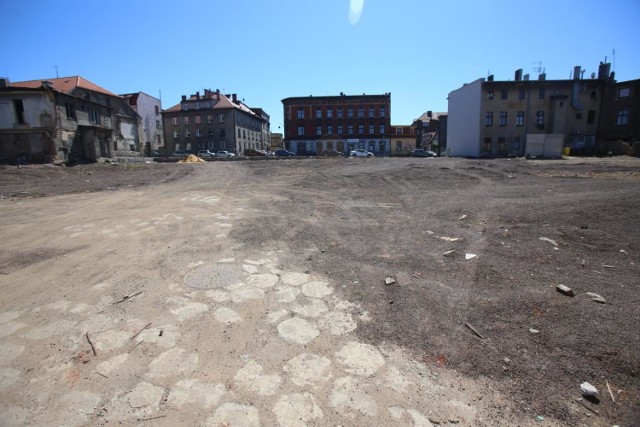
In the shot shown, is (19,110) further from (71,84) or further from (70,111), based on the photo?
(71,84)

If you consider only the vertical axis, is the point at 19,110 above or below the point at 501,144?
above

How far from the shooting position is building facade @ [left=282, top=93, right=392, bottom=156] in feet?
201

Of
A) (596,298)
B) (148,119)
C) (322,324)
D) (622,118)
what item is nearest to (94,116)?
(148,119)

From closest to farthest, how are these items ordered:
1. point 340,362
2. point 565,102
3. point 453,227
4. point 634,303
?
point 340,362
point 634,303
point 453,227
point 565,102

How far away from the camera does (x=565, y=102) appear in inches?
1706

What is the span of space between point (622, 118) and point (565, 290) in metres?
55.5

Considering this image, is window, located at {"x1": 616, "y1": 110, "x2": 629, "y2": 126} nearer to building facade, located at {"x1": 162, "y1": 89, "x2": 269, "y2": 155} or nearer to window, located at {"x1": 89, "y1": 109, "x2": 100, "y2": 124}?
building facade, located at {"x1": 162, "y1": 89, "x2": 269, "y2": 155}

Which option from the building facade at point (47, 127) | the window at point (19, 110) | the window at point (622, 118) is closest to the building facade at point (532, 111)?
the window at point (622, 118)

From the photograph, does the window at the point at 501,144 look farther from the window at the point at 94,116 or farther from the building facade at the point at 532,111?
the window at the point at 94,116

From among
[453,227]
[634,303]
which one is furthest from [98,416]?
[453,227]

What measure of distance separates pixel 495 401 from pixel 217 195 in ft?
34.0

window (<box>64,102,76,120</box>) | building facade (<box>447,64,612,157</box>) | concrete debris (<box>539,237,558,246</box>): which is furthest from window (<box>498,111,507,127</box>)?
window (<box>64,102,76,120</box>)

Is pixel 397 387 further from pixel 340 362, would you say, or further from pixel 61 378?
pixel 61 378

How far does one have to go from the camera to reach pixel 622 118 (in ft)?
140
